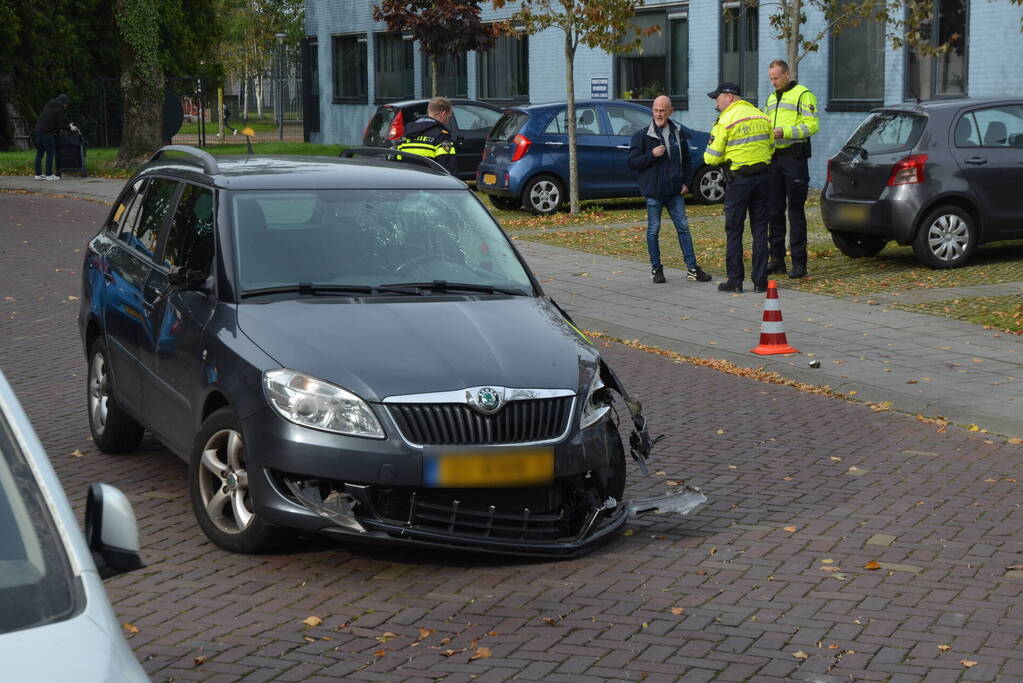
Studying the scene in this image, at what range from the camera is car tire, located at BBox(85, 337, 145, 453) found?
25.6 ft

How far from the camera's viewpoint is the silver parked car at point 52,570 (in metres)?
2.61

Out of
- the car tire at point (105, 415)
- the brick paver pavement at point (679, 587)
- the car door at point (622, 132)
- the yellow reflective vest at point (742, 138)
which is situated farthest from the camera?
the car door at point (622, 132)

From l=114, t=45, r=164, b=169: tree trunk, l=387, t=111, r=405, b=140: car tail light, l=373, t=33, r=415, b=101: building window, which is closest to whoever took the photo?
l=387, t=111, r=405, b=140: car tail light

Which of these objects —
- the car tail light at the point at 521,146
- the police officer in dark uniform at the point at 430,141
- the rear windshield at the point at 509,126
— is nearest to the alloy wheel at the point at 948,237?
the police officer in dark uniform at the point at 430,141

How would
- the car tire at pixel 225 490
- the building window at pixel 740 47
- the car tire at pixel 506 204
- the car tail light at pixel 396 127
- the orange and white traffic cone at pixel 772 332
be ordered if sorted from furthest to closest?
the building window at pixel 740 47
the car tail light at pixel 396 127
the car tire at pixel 506 204
the orange and white traffic cone at pixel 772 332
the car tire at pixel 225 490

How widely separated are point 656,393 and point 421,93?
31.2 metres

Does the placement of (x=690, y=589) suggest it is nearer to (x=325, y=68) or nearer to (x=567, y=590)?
(x=567, y=590)

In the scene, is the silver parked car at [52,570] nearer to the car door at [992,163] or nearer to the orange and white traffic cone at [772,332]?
the orange and white traffic cone at [772,332]

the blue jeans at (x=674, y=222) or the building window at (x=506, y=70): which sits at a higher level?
the building window at (x=506, y=70)

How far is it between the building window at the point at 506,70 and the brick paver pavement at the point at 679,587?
27.7 meters

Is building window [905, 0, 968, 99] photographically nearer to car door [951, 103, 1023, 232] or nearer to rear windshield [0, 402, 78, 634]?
car door [951, 103, 1023, 232]

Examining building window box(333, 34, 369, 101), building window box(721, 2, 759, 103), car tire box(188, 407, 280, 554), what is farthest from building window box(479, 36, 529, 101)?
car tire box(188, 407, 280, 554)

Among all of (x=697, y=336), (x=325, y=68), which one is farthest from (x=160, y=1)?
(x=697, y=336)

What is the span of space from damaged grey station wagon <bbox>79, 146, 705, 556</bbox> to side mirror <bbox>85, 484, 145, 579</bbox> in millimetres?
2473
